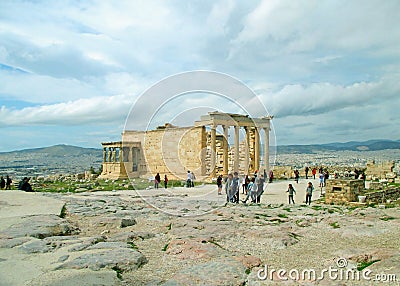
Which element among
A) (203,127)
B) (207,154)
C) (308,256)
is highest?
(203,127)

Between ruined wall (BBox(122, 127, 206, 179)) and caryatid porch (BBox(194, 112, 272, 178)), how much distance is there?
1.09 metres

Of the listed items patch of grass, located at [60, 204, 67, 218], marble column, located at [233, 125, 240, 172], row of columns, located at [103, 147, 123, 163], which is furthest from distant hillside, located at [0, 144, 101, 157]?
patch of grass, located at [60, 204, 67, 218]

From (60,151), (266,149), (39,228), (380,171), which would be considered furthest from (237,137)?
(60,151)

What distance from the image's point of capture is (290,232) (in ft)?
29.5

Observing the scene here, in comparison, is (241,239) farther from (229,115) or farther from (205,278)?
(229,115)

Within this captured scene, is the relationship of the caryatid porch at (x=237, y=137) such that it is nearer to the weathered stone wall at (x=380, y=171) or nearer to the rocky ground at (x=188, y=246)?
the weathered stone wall at (x=380, y=171)

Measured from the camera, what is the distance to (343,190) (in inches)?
630

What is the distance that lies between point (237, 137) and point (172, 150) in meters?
6.63

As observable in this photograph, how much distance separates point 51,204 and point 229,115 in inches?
805

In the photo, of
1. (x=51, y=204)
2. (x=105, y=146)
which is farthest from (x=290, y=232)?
(x=105, y=146)

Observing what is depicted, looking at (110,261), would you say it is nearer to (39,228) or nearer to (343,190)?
(39,228)

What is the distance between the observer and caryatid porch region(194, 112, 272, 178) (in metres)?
31.1

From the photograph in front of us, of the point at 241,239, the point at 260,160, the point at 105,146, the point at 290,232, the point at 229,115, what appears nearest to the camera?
the point at 241,239

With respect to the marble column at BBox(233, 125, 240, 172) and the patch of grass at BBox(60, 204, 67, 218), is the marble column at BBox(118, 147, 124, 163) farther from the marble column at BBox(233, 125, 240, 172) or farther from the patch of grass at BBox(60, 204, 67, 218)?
the patch of grass at BBox(60, 204, 67, 218)
